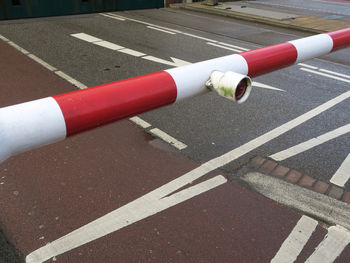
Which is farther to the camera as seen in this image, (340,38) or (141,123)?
(141,123)

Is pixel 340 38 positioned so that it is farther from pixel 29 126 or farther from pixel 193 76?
pixel 29 126

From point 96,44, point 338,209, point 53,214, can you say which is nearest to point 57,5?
point 96,44

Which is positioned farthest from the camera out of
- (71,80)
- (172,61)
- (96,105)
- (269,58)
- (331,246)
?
(172,61)

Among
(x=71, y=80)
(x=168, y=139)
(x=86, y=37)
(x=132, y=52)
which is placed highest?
(x=86, y=37)

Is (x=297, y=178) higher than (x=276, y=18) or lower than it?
lower

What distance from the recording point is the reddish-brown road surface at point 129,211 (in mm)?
2570

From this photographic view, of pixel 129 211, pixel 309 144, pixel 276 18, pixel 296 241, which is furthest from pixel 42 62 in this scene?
pixel 276 18

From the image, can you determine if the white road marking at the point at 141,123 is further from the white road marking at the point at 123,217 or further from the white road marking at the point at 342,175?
the white road marking at the point at 342,175

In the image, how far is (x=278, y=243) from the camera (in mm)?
2688

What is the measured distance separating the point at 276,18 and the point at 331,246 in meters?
11.6

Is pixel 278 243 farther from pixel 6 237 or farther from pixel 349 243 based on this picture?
pixel 6 237

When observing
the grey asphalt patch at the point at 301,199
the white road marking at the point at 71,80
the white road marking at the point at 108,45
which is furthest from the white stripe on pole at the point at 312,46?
the white road marking at the point at 108,45

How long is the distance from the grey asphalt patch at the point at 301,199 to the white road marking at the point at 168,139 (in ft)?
2.98

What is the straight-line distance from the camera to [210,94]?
558 centimetres
